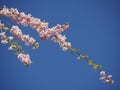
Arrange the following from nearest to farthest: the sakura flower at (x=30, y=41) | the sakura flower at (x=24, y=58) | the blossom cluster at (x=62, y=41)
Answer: the sakura flower at (x=24, y=58) < the sakura flower at (x=30, y=41) < the blossom cluster at (x=62, y=41)

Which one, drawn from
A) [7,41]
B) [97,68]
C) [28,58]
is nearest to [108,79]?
[97,68]

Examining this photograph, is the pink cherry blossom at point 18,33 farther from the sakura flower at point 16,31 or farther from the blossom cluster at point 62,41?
the blossom cluster at point 62,41

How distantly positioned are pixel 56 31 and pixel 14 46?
40.5 inches

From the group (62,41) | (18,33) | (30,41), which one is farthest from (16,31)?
(62,41)

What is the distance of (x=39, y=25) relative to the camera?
17.7ft

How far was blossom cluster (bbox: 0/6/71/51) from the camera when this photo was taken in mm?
5151

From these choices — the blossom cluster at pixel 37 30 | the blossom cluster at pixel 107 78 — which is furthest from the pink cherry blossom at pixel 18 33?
the blossom cluster at pixel 107 78

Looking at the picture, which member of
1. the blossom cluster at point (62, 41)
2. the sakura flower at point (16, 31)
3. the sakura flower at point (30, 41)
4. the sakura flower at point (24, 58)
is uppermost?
the blossom cluster at point (62, 41)

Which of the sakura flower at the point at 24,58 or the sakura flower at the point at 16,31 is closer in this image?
the sakura flower at the point at 24,58

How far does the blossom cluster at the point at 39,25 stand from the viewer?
16.9ft

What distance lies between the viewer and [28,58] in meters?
4.71

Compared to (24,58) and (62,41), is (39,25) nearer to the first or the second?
(62,41)

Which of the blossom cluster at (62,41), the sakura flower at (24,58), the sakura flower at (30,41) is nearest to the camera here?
the sakura flower at (24,58)

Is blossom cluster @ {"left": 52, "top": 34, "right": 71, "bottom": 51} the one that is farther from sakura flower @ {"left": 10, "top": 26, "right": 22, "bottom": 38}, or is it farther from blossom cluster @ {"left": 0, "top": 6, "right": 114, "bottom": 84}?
sakura flower @ {"left": 10, "top": 26, "right": 22, "bottom": 38}
